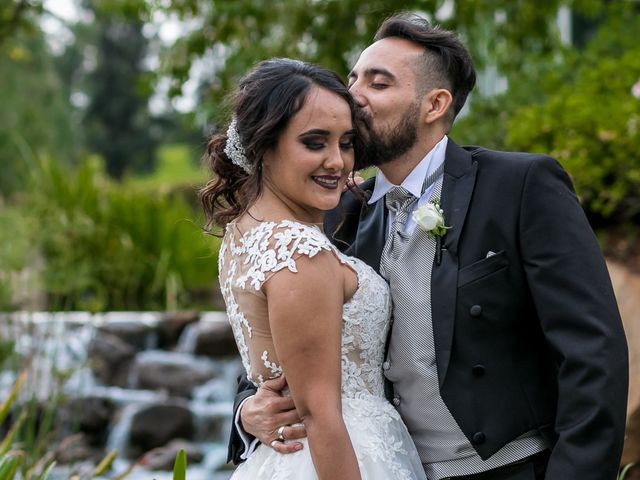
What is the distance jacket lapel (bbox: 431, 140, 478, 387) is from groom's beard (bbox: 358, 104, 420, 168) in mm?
132

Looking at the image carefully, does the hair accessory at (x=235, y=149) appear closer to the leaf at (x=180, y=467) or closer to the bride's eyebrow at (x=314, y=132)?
the bride's eyebrow at (x=314, y=132)

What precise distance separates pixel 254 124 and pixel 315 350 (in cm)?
66

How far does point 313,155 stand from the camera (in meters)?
2.80

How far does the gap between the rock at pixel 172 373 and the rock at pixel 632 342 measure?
4785 millimetres

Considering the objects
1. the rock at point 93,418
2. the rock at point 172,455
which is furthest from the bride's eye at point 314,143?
the rock at point 93,418

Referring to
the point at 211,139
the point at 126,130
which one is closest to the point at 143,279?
the point at 211,139

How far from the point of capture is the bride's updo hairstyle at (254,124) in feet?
9.18

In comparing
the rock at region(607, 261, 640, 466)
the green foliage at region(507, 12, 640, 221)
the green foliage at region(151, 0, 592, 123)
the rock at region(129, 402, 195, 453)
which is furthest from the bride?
the rock at region(129, 402, 195, 453)

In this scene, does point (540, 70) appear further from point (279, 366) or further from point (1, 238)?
point (279, 366)

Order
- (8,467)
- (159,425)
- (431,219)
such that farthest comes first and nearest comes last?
(159,425) → (8,467) → (431,219)

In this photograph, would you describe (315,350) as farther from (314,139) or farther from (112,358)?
(112,358)

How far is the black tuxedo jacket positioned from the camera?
8.74 ft

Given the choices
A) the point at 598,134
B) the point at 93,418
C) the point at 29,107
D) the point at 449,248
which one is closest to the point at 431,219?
the point at 449,248

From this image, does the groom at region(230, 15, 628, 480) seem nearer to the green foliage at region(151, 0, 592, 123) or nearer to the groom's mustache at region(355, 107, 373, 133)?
the groom's mustache at region(355, 107, 373, 133)
